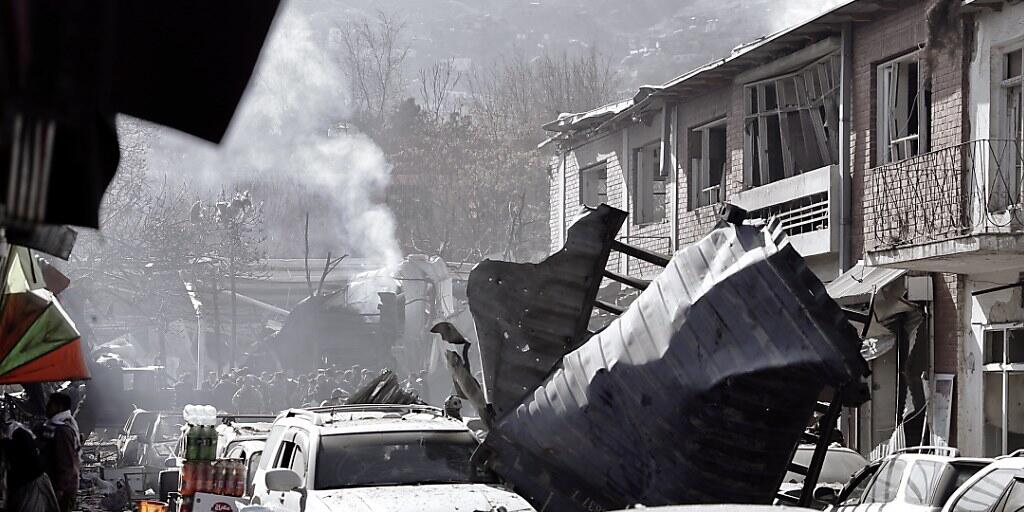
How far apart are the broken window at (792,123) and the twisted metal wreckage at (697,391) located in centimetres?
1199

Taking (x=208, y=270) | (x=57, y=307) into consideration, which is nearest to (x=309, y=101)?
(x=208, y=270)

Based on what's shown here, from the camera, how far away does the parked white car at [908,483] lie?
36.1 ft

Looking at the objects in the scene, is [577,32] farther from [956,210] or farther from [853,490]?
[853,490]

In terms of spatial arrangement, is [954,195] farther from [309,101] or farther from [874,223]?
[309,101]

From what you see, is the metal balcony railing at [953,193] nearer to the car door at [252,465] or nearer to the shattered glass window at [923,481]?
the shattered glass window at [923,481]

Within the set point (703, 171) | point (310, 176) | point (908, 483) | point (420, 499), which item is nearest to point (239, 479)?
point (420, 499)

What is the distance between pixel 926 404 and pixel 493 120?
2081 inches

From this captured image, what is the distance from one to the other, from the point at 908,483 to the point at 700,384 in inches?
163

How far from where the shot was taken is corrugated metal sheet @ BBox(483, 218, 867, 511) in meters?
7.91

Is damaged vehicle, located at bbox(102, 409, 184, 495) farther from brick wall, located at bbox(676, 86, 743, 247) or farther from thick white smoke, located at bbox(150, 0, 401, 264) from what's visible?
thick white smoke, located at bbox(150, 0, 401, 264)

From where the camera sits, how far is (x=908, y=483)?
1133 cm

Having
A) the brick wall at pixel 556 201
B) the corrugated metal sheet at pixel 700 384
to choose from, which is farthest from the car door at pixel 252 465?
the brick wall at pixel 556 201

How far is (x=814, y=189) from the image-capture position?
20.3 metres

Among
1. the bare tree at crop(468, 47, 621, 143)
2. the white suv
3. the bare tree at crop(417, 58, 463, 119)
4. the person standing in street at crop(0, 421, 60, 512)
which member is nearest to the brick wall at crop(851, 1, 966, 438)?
the white suv
